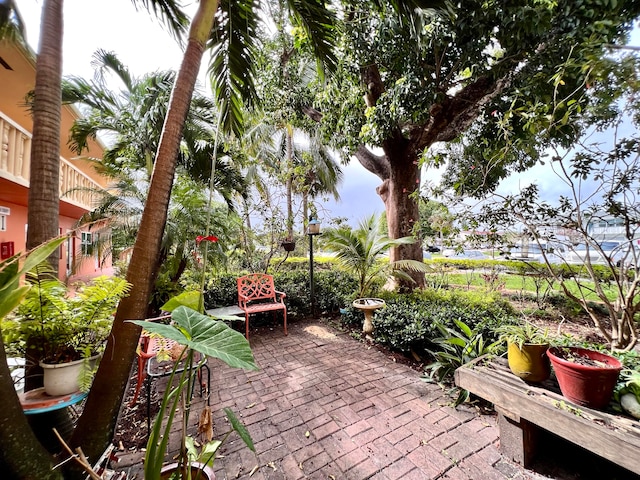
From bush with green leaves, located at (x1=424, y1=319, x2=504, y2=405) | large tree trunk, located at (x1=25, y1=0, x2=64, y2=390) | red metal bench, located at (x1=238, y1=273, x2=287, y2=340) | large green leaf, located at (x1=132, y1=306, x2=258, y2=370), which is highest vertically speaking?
large tree trunk, located at (x1=25, y1=0, x2=64, y2=390)

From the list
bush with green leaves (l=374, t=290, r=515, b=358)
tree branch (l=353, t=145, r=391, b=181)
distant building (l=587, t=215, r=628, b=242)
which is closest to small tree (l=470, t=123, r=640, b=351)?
distant building (l=587, t=215, r=628, b=242)

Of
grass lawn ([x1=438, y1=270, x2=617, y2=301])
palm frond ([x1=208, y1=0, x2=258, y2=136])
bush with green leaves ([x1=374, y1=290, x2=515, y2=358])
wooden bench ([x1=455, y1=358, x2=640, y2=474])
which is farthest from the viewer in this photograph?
grass lawn ([x1=438, y1=270, x2=617, y2=301])

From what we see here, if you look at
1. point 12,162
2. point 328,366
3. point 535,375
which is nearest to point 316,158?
point 12,162

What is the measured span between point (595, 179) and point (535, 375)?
2.28m

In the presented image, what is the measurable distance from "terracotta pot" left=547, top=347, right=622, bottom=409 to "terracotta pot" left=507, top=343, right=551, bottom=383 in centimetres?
14

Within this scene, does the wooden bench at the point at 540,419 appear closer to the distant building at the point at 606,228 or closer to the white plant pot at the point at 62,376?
the distant building at the point at 606,228

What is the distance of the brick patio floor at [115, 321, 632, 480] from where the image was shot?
1804 mm

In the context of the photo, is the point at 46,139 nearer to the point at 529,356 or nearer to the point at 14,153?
the point at 529,356

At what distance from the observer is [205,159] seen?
5.04m

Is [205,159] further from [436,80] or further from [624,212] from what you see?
[624,212]

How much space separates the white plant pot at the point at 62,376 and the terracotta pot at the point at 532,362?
2884 millimetres

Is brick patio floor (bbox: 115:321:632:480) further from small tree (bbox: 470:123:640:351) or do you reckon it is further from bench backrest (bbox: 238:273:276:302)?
small tree (bbox: 470:123:640:351)

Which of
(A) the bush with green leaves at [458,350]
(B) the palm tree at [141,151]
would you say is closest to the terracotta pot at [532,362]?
(A) the bush with green leaves at [458,350]

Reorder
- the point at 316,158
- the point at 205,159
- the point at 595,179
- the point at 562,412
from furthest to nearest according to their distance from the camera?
the point at 316,158
the point at 205,159
the point at 595,179
the point at 562,412
